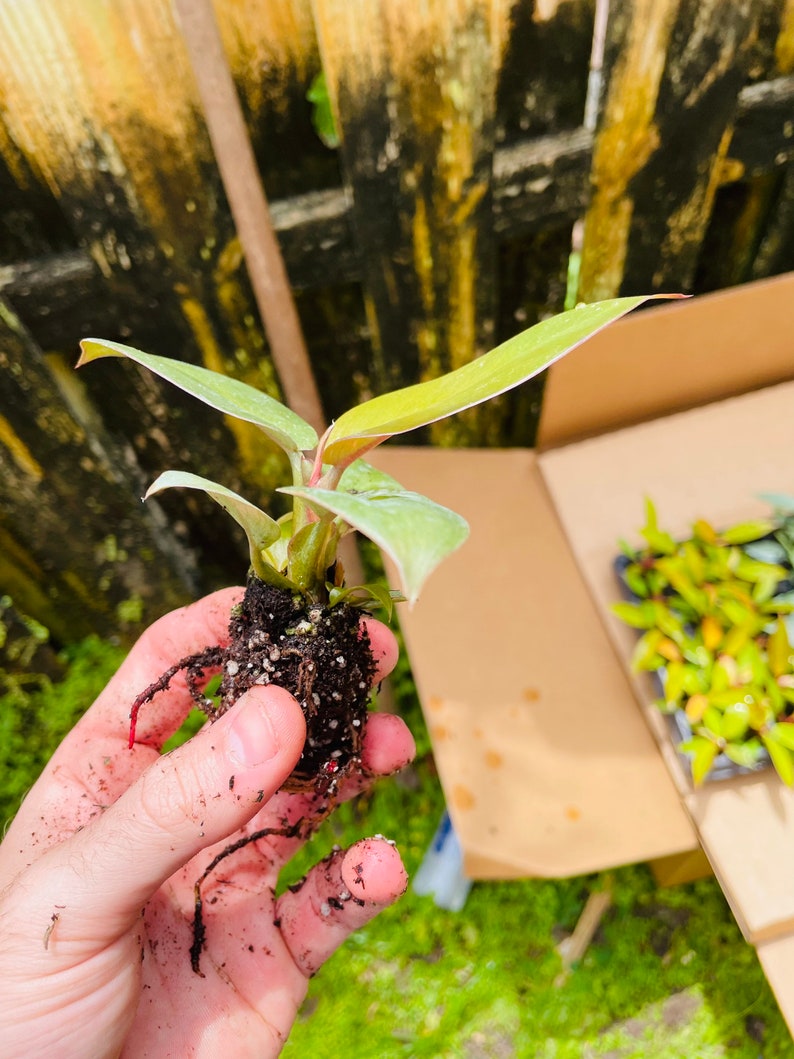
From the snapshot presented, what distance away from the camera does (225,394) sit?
0.70 meters

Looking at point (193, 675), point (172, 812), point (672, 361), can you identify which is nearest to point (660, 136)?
point (672, 361)

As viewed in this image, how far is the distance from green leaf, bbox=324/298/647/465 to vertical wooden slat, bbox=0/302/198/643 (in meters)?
0.79

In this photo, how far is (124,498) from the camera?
1.47 metres

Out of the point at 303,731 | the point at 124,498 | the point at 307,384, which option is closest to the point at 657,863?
the point at 303,731

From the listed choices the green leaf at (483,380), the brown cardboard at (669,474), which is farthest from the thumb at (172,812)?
the brown cardboard at (669,474)

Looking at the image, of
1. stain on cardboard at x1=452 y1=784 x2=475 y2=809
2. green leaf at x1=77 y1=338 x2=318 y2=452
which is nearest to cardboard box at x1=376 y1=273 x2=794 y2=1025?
stain on cardboard at x1=452 y1=784 x2=475 y2=809

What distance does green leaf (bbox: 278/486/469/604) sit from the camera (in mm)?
476

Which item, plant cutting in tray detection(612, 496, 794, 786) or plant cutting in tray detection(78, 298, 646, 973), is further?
plant cutting in tray detection(612, 496, 794, 786)

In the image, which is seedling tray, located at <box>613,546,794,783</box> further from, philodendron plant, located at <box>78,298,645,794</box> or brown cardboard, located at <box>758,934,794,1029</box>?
philodendron plant, located at <box>78,298,645,794</box>

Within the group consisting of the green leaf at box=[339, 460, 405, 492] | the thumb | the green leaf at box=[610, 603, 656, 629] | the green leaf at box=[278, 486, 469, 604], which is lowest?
the green leaf at box=[610, 603, 656, 629]

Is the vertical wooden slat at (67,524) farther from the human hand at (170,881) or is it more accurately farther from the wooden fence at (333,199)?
the human hand at (170,881)

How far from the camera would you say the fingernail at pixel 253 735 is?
681mm

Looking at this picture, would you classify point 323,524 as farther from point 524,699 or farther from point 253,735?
point 524,699

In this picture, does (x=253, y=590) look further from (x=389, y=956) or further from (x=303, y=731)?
(x=389, y=956)
